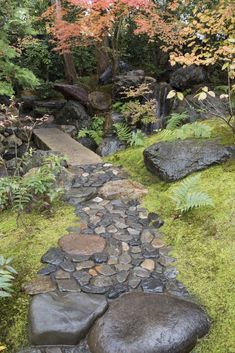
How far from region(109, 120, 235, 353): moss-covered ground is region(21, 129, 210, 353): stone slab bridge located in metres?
0.11

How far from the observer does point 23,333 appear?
2.81m

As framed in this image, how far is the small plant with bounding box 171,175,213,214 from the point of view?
417 cm

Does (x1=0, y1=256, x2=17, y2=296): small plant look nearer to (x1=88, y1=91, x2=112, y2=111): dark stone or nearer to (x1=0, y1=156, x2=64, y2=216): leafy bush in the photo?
(x1=0, y1=156, x2=64, y2=216): leafy bush

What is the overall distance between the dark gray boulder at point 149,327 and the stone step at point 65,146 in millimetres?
4062

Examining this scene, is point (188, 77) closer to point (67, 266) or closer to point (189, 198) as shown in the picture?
point (189, 198)

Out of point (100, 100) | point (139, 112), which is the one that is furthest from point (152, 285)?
point (100, 100)

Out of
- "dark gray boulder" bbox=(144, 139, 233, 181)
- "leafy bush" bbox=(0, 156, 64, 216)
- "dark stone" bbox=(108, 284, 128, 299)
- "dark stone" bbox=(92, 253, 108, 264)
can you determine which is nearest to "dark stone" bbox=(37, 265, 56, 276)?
"dark stone" bbox=(92, 253, 108, 264)

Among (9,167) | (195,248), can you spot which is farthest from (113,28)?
(195,248)

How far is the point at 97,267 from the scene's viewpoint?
3527 mm

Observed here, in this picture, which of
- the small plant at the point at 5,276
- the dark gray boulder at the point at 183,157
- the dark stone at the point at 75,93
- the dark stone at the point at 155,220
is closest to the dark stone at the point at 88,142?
the dark stone at the point at 75,93

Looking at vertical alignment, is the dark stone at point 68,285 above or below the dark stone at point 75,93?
above

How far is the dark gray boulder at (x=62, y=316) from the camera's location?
8.86 feet

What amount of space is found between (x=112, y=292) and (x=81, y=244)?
89 centimetres

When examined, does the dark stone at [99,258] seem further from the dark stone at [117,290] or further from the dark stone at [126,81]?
the dark stone at [126,81]
